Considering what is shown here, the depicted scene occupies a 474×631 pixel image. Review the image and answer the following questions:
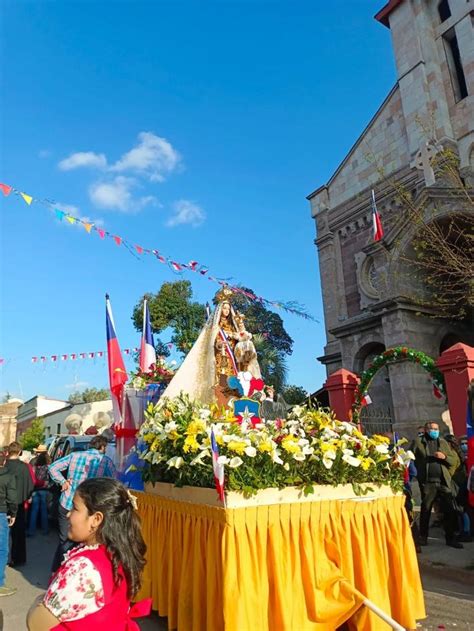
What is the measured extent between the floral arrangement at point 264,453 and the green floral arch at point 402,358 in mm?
6888

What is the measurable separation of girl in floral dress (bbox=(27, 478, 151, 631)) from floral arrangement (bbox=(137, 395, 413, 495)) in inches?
53.6

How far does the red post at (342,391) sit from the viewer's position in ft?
42.6

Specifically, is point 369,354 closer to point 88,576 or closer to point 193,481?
point 193,481

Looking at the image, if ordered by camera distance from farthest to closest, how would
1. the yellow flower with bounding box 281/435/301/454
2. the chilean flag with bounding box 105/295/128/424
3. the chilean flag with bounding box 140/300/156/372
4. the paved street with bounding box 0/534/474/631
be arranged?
1. the chilean flag with bounding box 140/300/156/372
2. the chilean flag with bounding box 105/295/128/424
3. the paved street with bounding box 0/534/474/631
4. the yellow flower with bounding box 281/435/301/454

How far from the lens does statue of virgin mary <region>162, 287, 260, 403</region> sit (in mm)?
6332

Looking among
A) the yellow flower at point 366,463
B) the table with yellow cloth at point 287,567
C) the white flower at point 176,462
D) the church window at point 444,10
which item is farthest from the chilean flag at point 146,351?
the church window at point 444,10

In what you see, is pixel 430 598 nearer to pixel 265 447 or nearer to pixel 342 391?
pixel 265 447

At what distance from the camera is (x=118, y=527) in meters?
2.11

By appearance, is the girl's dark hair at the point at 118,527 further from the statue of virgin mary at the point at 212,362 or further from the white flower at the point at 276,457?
the statue of virgin mary at the point at 212,362

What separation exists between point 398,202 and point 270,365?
11612 millimetres

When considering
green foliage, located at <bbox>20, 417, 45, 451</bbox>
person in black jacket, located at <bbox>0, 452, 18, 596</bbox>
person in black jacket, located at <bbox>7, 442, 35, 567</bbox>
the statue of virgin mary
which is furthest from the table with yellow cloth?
green foliage, located at <bbox>20, 417, 45, 451</bbox>

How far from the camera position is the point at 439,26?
54.5ft

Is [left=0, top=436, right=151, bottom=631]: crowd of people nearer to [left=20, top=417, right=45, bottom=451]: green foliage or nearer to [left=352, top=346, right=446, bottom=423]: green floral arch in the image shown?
[left=352, top=346, right=446, bottom=423]: green floral arch

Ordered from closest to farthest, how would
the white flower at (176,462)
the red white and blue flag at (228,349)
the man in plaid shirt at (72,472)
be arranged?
the white flower at (176,462), the man in plaid shirt at (72,472), the red white and blue flag at (228,349)
